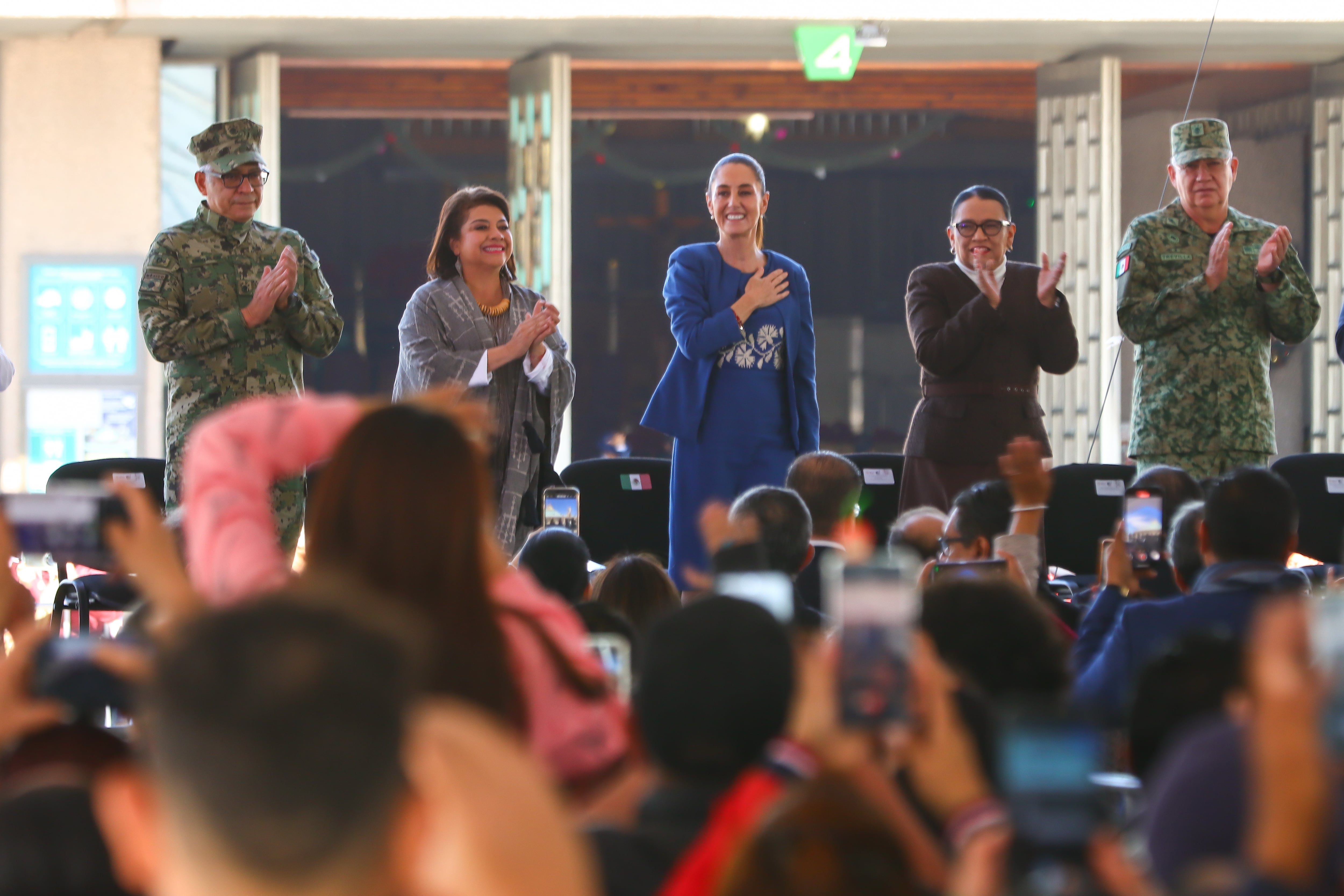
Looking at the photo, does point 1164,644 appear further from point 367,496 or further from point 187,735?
point 187,735

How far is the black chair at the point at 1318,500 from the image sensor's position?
4.32 metres

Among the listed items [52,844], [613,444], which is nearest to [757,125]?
[613,444]

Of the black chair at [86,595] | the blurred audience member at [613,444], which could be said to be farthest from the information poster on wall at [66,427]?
the blurred audience member at [613,444]

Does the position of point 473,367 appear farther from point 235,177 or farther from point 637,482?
point 637,482

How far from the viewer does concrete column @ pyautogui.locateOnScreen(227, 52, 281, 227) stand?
6.21m

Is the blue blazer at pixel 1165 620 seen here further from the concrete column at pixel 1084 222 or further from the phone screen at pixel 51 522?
the concrete column at pixel 1084 222

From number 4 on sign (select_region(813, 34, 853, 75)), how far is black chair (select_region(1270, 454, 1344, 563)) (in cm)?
265

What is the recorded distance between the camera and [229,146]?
12.3 feet

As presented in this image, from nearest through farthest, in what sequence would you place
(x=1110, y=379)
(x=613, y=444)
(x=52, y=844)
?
(x=52, y=844)
(x=1110, y=379)
(x=613, y=444)

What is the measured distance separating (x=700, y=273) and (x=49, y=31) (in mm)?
Answer: 3561

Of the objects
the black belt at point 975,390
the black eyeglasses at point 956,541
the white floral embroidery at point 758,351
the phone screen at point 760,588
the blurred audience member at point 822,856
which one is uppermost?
the white floral embroidery at point 758,351

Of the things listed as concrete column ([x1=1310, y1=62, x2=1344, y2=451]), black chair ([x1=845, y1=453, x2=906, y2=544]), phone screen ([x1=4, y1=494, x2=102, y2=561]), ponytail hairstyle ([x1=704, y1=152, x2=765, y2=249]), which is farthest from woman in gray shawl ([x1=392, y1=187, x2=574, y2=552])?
concrete column ([x1=1310, y1=62, x2=1344, y2=451])

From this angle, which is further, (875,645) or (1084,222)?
(1084,222)

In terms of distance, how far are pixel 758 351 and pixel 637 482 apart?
0.91 meters
